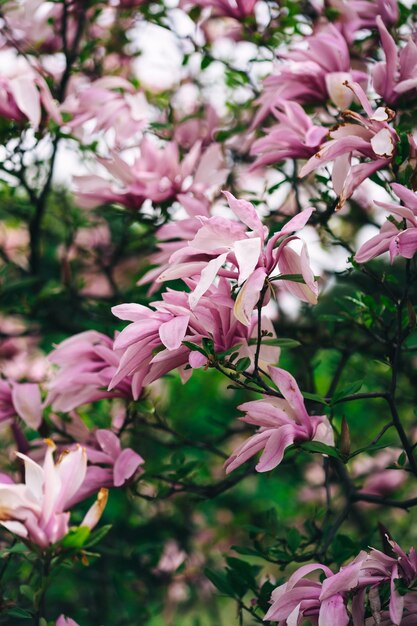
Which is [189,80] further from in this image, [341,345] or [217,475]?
[217,475]

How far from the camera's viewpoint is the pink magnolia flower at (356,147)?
0.95 metres

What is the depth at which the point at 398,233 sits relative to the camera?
0.93m

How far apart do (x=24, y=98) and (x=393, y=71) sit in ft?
Result: 1.92

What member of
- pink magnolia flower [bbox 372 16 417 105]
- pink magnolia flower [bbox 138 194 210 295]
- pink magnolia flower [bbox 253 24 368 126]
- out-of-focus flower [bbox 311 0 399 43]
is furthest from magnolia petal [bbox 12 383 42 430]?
out-of-focus flower [bbox 311 0 399 43]

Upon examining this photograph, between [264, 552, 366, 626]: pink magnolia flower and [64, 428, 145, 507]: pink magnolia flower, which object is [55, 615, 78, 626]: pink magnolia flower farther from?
[264, 552, 366, 626]: pink magnolia flower

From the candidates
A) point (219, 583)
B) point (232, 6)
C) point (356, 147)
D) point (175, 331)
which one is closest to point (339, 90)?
point (356, 147)

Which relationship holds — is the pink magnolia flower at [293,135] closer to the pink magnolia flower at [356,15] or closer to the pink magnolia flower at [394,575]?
the pink magnolia flower at [356,15]

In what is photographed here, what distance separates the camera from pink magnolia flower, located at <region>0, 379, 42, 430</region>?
3.83 ft

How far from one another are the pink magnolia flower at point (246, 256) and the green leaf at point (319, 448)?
0.56 feet

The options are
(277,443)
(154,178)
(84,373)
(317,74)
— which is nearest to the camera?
(277,443)

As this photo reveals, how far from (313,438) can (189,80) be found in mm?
1387

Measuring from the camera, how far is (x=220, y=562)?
8.32ft

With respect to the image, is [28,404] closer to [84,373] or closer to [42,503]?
[84,373]

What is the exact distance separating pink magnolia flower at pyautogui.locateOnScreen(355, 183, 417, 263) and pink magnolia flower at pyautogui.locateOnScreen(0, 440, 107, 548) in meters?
0.44
